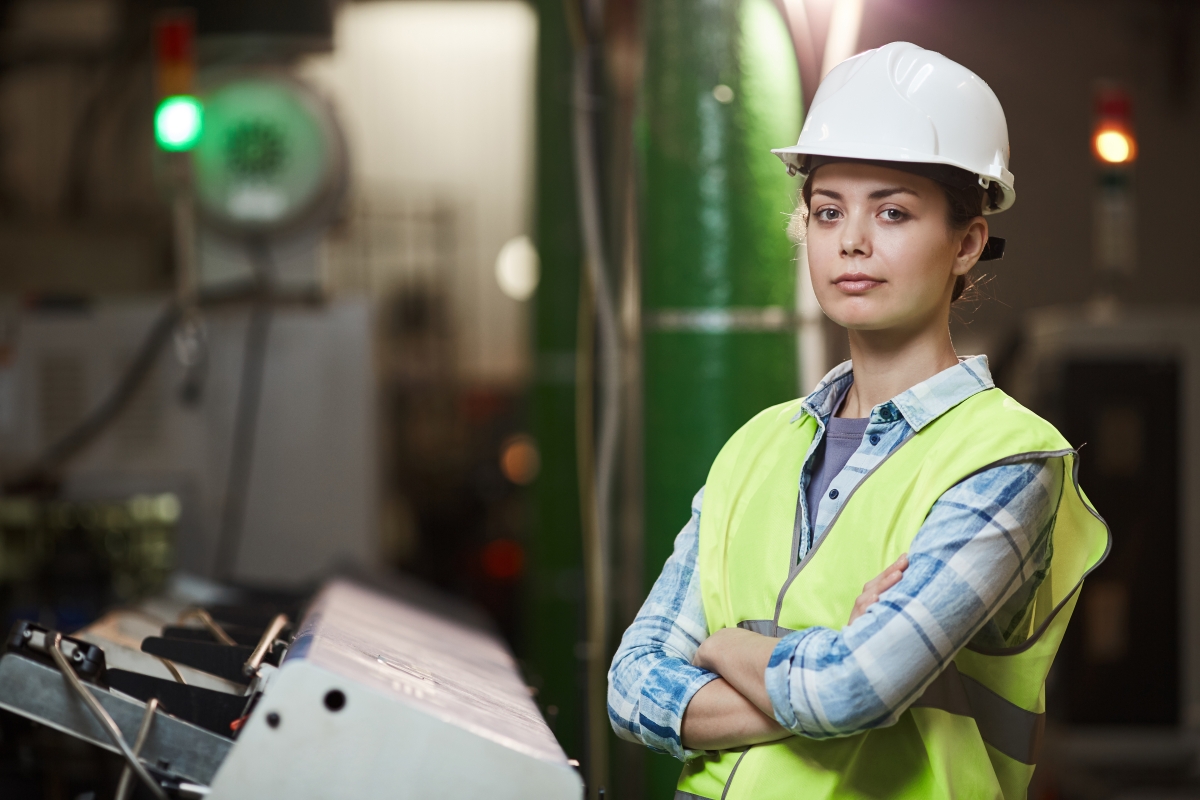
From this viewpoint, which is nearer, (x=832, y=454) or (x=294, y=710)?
(x=294, y=710)

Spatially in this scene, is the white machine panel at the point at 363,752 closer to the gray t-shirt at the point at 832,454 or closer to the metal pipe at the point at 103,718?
the metal pipe at the point at 103,718

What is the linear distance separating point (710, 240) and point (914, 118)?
2.80 feet

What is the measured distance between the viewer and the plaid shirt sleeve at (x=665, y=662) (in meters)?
1.17

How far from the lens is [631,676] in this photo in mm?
1220

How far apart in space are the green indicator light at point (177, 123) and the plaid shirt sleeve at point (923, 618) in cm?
259

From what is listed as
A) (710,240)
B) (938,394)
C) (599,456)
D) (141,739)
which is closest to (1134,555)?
(599,456)

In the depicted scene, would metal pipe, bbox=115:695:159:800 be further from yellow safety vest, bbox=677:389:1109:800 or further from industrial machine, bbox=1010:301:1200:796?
industrial machine, bbox=1010:301:1200:796

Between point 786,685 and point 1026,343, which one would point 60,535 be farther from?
point 1026,343

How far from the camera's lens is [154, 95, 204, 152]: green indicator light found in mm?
3088

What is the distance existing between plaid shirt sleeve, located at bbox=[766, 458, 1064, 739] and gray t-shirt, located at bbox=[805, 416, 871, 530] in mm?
165

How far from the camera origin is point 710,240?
1.95m

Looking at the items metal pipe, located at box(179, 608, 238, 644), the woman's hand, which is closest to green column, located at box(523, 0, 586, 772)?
metal pipe, located at box(179, 608, 238, 644)

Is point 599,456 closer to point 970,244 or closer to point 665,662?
point 665,662

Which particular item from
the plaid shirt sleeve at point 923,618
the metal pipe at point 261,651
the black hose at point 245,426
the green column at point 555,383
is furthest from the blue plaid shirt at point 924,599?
the green column at point 555,383
